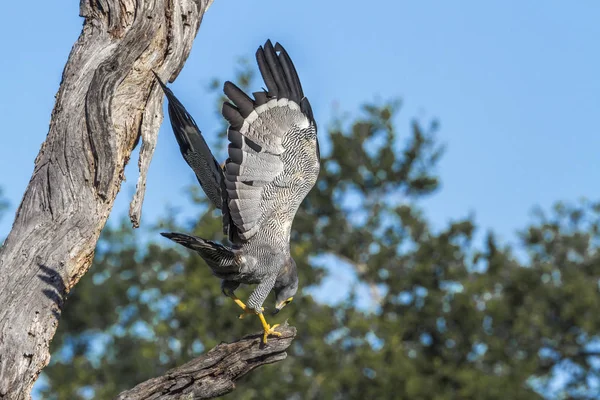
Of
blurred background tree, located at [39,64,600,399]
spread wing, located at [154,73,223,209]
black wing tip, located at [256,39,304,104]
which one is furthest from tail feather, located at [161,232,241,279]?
blurred background tree, located at [39,64,600,399]

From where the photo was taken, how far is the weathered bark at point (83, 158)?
5172mm

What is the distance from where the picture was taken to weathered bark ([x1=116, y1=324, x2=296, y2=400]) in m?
5.18

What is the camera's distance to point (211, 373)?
5309mm

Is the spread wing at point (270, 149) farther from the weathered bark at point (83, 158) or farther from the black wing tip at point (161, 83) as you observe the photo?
the weathered bark at point (83, 158)

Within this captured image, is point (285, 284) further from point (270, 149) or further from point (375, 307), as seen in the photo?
point (375, 307)

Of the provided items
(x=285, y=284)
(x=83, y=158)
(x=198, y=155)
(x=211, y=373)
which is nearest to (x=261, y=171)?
(x=198, y=155)

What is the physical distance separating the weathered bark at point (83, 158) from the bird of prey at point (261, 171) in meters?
0.32

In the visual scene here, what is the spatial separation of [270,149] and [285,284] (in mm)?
968

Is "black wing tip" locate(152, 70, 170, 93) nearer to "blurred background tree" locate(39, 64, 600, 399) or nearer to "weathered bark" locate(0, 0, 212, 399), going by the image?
"weathered bark" locate(0, 0, 212, 399)

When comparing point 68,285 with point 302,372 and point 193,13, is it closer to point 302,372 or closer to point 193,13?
point 193,13

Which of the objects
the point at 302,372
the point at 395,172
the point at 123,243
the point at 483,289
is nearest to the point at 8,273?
the point at 302,372

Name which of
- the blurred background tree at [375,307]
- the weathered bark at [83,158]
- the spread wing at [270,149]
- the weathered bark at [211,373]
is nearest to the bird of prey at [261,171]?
the spread wing at [270,149]

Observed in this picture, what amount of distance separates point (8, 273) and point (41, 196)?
1.77ft

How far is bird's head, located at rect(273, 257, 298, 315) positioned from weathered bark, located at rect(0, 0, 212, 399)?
1076mm
